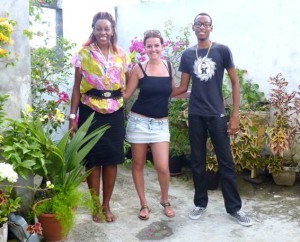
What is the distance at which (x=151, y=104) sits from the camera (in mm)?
3645

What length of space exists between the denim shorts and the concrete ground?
777 millimetres

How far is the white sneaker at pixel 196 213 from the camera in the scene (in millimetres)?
3879

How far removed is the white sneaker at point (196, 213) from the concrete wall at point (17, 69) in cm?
185

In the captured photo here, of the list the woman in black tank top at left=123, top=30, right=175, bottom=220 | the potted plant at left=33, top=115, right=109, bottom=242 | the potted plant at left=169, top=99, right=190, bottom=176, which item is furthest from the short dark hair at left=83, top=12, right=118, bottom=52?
the potted plant at left=169, top=99, right=190, bottom=176

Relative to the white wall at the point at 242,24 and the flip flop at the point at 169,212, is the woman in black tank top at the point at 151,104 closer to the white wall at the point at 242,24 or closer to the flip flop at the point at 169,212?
the flip flop at the point at 169,212

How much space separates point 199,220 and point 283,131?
1568mm

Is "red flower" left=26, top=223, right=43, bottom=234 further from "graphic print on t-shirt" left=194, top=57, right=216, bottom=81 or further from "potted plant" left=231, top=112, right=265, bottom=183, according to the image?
"potted plant" left=231, top=112, right=265, bottom=183

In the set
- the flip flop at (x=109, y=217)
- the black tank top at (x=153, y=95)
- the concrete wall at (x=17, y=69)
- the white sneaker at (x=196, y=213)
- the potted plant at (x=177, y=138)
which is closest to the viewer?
the concrete wall at (x=17, y=69)

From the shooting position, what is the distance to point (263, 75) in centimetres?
516

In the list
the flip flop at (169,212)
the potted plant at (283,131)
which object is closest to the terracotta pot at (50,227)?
the flip flop at (169,212)

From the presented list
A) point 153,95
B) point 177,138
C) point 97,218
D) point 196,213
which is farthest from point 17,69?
point 177,138

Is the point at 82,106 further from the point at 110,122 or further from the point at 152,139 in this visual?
the point at 152,139

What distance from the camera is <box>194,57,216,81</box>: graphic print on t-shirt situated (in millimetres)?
3559

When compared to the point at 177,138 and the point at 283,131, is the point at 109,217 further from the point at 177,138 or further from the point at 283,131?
the point at 283,131
